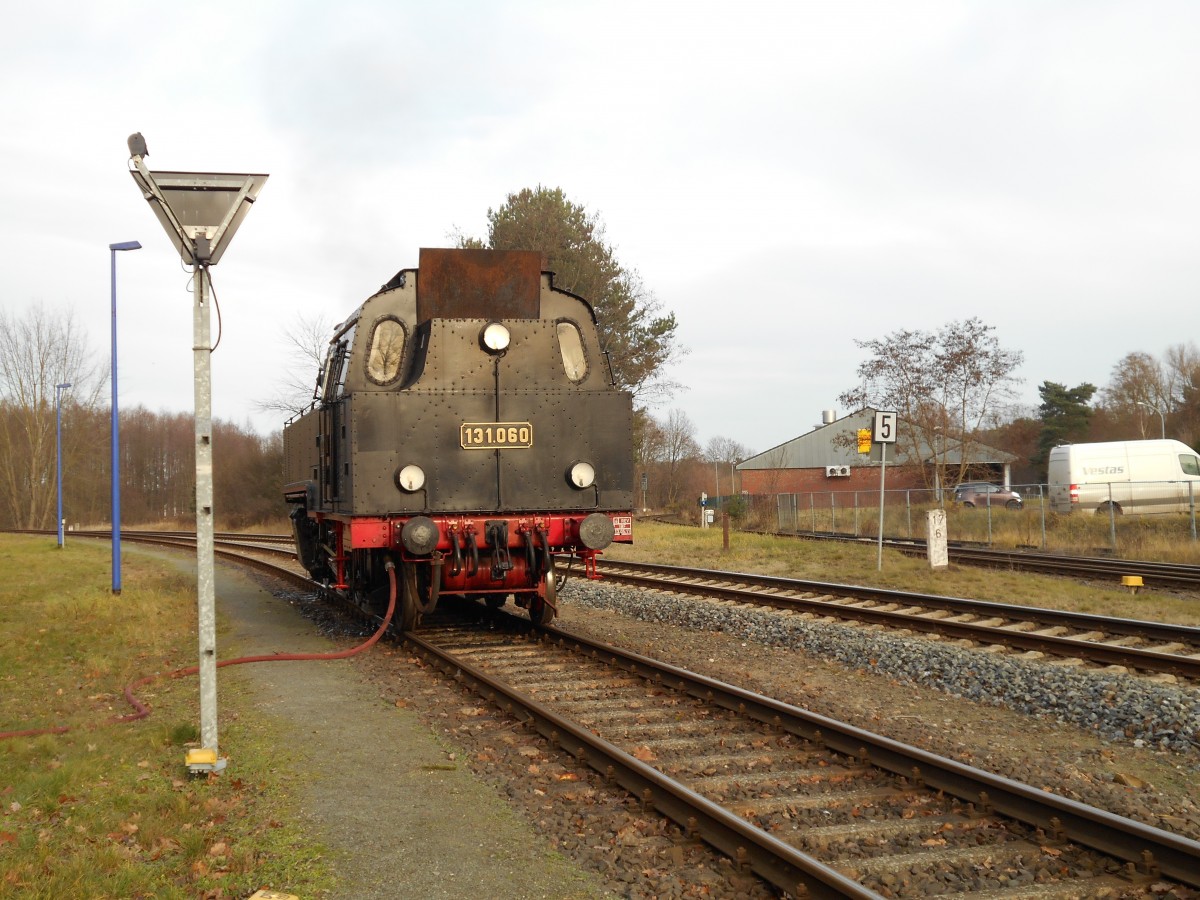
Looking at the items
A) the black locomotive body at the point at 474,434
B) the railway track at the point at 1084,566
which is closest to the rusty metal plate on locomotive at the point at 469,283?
the black locomotive body at the point at 474,434

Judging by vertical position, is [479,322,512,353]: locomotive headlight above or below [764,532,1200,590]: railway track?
above

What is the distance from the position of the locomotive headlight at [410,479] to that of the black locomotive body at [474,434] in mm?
12

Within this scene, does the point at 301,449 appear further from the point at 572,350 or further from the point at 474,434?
the point at 572,350

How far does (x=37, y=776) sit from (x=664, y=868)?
367 cm

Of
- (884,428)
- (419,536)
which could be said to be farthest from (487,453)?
(884,428)

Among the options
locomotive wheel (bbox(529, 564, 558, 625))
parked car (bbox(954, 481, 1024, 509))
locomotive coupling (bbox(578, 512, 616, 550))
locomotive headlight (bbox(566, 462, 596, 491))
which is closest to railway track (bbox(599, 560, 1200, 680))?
locomotive wheel (bbox(529, 564, 558, 625))

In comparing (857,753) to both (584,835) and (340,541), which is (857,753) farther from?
(340,541)

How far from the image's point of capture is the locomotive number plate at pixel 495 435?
8703mm

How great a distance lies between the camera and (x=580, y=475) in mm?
8945

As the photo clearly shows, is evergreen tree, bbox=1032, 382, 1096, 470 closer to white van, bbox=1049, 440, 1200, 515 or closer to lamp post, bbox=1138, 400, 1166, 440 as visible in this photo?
lamp post, bbox=1138, 400, 1166, 440

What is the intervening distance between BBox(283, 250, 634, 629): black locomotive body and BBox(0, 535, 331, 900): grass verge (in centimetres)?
206

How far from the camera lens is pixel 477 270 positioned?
29.6 feet

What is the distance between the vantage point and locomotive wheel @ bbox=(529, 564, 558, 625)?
9469mm

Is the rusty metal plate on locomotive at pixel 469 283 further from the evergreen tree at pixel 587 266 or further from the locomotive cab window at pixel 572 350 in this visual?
the evergreen tree at pixel 587 266
